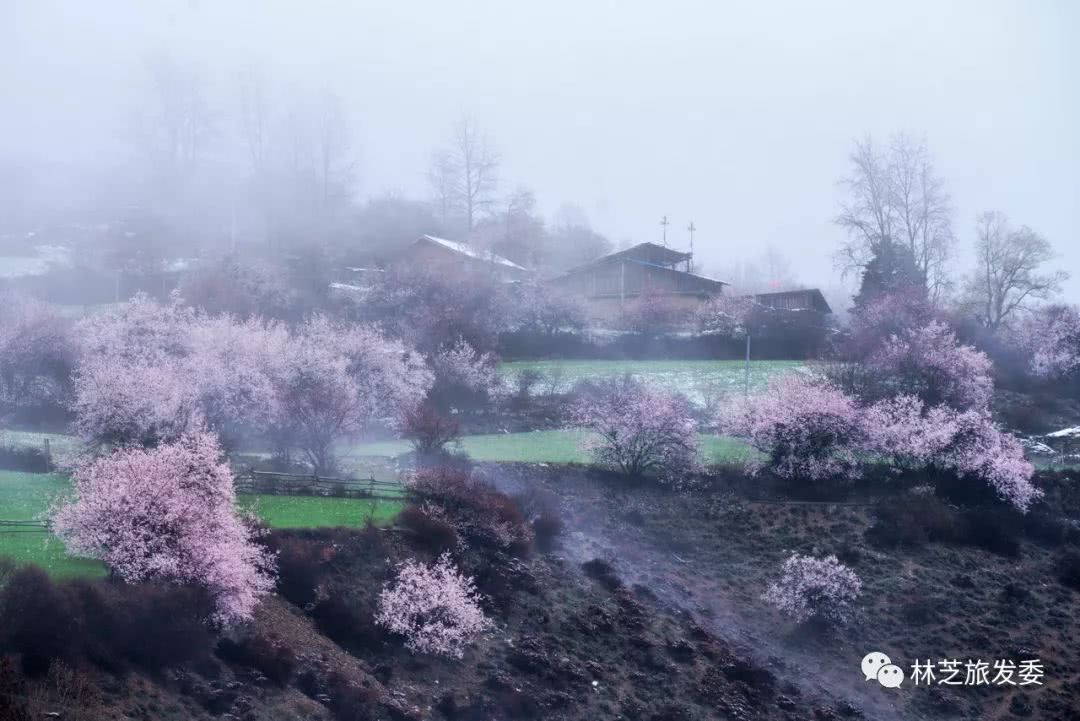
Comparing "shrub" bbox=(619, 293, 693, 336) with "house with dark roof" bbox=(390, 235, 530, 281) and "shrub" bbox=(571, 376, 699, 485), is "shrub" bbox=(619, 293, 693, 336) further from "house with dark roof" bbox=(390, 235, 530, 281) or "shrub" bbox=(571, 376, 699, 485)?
"shrub" bbox=(571, 376, 699, 485)

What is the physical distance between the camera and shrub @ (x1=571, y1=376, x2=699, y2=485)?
35.5m

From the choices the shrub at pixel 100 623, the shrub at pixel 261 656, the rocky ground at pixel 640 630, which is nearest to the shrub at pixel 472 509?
the rocky ground at pixel 640 630

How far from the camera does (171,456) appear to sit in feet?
72.4

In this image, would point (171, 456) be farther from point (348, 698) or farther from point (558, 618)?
point (558, 618)

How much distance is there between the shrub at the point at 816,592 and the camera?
26.6 meters

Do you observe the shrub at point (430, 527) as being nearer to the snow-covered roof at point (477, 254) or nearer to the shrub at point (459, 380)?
the shrub at point (459, 380)

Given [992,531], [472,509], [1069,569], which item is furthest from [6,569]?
[1069,569]

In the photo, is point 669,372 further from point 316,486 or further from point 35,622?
point 35,622

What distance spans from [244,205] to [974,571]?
56889mm

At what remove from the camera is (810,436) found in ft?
119

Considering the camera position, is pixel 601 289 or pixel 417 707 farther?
pixel 601 289

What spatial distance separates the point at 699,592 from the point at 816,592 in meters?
3.39

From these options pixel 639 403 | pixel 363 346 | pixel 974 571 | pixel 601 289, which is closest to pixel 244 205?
pixel 601 289

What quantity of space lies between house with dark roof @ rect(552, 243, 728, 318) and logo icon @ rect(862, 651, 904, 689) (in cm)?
3377
